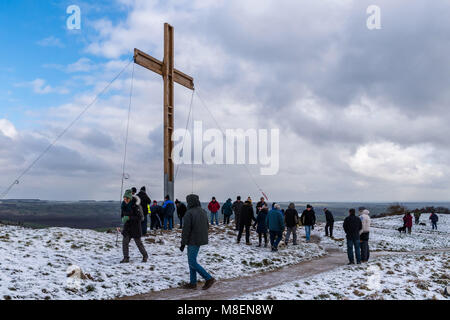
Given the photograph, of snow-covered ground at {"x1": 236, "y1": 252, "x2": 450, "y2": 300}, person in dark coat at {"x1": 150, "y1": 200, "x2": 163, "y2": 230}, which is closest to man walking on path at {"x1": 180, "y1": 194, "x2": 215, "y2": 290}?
snow-covered ground at {"x1": 236, "y1": 252, "x2": 450, "y2": 300}

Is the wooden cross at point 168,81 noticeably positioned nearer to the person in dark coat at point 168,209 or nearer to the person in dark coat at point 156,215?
the person in dark coat at point 168,209

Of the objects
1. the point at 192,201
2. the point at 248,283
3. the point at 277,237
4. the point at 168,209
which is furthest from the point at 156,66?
the point at 248,283

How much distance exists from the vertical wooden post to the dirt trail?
29.4 ft

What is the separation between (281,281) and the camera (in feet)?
37.5

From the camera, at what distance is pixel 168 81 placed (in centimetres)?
2116

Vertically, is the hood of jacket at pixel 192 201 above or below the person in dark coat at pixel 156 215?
above

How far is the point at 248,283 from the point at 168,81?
45.8 ft

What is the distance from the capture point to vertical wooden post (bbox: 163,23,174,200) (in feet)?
67.1

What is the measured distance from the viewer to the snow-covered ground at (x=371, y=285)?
8984 mm

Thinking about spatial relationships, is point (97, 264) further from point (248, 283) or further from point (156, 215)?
point (156, 215)

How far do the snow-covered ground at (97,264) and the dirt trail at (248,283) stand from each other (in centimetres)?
48

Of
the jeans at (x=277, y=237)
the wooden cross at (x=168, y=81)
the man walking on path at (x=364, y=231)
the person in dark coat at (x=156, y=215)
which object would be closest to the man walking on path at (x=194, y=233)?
the jeans at (x=277, y=237)
